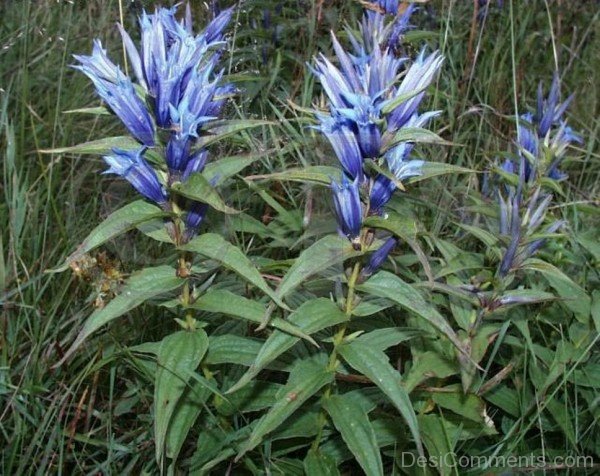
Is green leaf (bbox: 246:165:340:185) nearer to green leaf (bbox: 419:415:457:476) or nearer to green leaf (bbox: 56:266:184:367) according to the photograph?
green leaf (bbox: 56:266:184:367)

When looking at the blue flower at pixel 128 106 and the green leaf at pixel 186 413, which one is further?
the green leaf at pixel 186 413

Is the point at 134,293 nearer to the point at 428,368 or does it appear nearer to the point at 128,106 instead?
the point at 128,106

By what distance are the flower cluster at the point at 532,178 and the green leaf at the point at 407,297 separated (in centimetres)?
31

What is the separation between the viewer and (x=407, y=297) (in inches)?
60.6

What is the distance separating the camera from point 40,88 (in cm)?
322

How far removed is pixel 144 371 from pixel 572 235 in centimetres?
119

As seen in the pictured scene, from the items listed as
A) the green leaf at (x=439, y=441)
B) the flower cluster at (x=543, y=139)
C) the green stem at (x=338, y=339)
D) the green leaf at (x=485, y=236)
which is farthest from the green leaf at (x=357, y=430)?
the flower cluster at (x=543, y=139)

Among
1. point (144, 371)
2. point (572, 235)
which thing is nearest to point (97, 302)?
point (144, 371)

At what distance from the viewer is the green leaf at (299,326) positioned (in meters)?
1.54

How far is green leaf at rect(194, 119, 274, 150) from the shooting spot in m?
1.58

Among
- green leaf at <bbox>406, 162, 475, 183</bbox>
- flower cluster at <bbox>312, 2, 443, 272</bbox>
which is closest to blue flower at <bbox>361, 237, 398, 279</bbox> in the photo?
flower cluster at <bbox>312, 2, 443, 272</bbox>

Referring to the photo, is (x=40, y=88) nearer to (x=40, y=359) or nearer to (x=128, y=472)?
(x=40, y=359)

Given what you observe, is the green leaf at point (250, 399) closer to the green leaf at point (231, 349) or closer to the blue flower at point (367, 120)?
the green leaf at point (231, 349)

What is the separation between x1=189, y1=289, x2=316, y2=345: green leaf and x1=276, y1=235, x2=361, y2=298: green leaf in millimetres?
77
